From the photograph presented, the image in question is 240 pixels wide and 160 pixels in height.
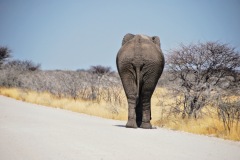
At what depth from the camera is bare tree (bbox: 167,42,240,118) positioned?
1110cm

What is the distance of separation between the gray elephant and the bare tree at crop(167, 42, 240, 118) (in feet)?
8.75

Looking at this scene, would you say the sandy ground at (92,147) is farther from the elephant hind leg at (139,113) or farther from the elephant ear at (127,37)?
the elephant ear at (127,37)

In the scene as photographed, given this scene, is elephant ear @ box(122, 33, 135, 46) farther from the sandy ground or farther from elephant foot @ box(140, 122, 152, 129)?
the sandy ground

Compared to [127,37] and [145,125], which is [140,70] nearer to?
[127,37]

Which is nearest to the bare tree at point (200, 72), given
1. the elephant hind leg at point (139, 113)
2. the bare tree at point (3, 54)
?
the elephant hind leg at point (139, 113)

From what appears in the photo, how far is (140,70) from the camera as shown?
8.50m

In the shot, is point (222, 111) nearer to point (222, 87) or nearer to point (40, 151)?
point (222, 87)

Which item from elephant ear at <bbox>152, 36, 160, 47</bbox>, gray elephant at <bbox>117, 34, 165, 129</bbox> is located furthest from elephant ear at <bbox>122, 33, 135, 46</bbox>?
elephant ear at <bbox>152, 36, 160, 47</bbox>

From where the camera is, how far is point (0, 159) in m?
3.80

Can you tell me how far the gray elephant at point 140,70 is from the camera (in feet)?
27.7

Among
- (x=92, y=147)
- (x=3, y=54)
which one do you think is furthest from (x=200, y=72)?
(x=3, y=54)

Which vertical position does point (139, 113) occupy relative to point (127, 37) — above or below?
below

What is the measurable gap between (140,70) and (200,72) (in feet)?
12.8

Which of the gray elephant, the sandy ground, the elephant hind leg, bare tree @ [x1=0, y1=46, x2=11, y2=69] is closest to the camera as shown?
the sandy ground
